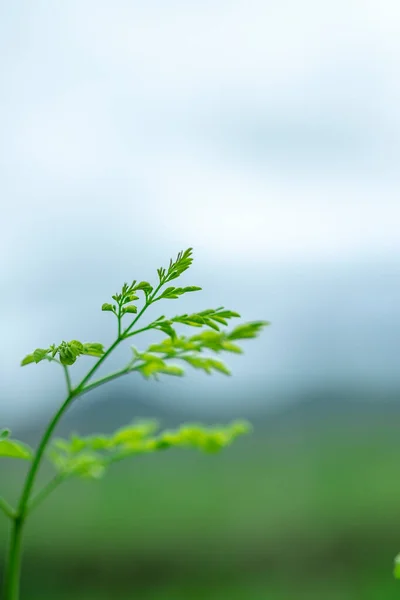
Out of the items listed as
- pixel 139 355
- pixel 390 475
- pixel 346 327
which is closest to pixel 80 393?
pixel 139 355

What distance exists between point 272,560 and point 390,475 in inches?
73.1

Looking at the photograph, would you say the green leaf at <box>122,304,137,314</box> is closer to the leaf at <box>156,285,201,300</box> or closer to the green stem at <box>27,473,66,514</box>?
the leaf at <box>156,285,201,300</box>

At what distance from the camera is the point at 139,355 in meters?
Result: 0.48

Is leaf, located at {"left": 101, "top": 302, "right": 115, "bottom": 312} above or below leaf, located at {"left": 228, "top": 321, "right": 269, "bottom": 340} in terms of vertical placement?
above

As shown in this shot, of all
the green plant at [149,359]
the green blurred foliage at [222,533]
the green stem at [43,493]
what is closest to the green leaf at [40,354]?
the green plant at [149,359]

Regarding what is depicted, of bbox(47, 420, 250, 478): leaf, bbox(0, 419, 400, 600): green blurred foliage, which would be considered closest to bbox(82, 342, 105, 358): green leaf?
bbox(47, 420, 250, 478): leaf

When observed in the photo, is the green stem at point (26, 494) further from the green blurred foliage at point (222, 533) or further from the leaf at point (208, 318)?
the green blurred foliage at point (222, 533)

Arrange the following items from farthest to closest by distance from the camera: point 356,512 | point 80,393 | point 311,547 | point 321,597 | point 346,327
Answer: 1. point 346,327
2. point 356,512
3. point 311,547
4. point 321,597
5. point 80,393

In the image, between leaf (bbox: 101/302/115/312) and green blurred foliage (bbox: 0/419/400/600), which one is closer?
leaf (bbox: 101/302/115/312)

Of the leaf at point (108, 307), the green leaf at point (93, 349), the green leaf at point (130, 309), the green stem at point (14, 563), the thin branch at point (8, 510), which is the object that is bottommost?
the green stem at point (14, 563)

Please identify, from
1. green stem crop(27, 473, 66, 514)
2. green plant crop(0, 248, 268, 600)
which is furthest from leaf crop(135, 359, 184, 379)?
green stem crop(27, 473, 66, 514)

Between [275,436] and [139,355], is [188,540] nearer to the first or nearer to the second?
[275,436]

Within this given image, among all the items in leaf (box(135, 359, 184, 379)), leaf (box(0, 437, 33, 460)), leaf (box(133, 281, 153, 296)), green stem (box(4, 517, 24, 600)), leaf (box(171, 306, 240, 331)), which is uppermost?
leaf (box(133, 281, 153, 296))

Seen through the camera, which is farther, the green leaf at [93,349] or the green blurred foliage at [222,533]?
the green blurred foliage at [222,533]
